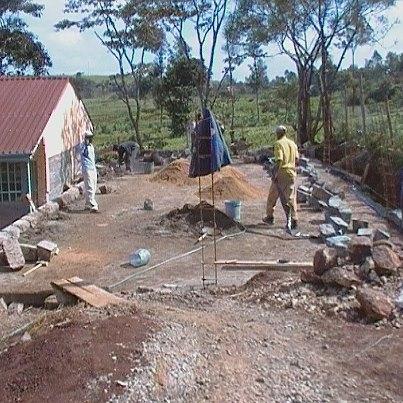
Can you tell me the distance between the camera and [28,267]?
31.5ft

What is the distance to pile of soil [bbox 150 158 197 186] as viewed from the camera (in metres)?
18.2

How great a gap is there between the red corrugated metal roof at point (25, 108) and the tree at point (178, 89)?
1370cm

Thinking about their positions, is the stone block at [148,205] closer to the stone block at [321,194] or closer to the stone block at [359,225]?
the stone block at [321,194]

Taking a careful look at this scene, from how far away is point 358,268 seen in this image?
7230 mm

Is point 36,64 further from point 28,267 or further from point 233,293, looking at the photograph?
point 233,293

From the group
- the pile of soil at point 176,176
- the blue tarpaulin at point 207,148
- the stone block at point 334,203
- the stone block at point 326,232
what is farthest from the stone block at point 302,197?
the pile of soil at point 176,176

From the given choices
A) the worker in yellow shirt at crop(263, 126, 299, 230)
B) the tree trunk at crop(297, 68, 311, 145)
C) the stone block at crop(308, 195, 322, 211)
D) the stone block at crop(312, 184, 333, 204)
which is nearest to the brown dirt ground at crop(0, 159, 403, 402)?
the worker in yellow shirt at crop(263, 126, 299, 230)

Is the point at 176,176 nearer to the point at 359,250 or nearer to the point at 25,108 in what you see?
→ the point at 25,108

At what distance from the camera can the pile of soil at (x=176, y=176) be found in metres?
18.2

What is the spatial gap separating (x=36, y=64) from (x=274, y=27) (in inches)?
449

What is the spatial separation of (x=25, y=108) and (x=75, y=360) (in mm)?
13445

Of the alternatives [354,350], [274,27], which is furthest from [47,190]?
[274,27]

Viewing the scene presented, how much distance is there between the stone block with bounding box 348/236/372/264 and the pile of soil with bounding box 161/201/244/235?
12.9 feet

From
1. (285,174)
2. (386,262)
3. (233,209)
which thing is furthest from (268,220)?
(386,262)
